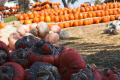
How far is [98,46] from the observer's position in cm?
879

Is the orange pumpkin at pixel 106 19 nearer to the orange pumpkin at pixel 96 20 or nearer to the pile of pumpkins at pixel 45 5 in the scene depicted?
the orange pumpkin at pixel 96 20

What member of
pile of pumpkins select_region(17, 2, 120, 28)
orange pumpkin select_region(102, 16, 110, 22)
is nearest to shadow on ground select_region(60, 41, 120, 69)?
pile of pumpkins select_region(17, 2, 120, 28)

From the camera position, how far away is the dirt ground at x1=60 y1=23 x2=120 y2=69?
22.2ft

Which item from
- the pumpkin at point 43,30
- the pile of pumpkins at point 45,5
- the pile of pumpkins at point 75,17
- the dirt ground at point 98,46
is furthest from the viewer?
the pile of pumpkins at point 45,5

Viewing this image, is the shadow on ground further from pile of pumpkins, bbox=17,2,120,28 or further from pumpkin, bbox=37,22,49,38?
pile of pumpkins, bbox=17,2,120,28

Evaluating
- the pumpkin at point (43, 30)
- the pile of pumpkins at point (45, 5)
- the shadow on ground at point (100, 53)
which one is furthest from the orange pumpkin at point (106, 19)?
the pile of pumpkins at point (45, 5)

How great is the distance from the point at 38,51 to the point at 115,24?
8.18 metres

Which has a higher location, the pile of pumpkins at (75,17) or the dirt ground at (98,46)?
the pile of pumpkins at (75,17)

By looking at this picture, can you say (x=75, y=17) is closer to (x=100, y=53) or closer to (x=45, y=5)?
(x=100, y=53)

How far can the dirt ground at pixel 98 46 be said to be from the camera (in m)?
6.77

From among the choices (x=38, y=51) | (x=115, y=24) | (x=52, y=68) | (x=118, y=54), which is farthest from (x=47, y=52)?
(x=115, y=24)

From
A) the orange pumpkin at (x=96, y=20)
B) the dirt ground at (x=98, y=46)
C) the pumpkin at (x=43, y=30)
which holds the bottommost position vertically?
the dirt ground at (x=98, y=46)

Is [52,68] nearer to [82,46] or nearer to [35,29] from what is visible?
[82,46]

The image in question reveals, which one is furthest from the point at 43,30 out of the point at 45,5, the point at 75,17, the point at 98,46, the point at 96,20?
the point at 45,5
